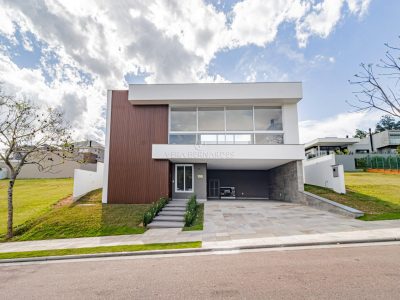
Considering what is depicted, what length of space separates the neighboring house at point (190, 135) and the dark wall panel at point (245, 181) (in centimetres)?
460

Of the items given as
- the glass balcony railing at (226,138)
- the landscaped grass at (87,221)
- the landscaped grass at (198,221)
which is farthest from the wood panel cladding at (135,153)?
the landscaped grass at (198,221)

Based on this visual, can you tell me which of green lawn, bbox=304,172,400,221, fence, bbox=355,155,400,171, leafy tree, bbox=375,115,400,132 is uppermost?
leafy tree, bbox=375,115,400,132

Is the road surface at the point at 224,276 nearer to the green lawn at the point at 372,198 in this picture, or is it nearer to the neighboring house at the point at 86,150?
the green lawn at the point at 372,198

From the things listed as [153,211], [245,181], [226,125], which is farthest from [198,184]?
[245,181]

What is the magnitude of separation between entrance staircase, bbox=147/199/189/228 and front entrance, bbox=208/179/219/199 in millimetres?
7188

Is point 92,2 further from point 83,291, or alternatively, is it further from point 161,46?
point 83,291

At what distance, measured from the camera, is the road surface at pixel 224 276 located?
11.9ft

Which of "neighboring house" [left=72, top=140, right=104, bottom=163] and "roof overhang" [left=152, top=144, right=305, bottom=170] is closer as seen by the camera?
"neighboring house" [left=72, top=140, right=104, bottom=163]

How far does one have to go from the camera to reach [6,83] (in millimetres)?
10852

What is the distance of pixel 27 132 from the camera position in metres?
10.9

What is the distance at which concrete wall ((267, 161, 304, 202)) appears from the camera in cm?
1448

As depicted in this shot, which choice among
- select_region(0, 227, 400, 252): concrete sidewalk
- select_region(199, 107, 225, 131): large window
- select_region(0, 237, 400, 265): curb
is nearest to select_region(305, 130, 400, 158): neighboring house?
select_region(199, 107, 225, 131): large window

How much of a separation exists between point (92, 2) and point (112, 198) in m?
10.6

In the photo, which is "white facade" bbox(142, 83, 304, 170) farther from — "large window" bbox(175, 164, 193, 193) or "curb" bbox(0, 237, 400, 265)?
"curb" bbox(0, 237, 400, 265)
